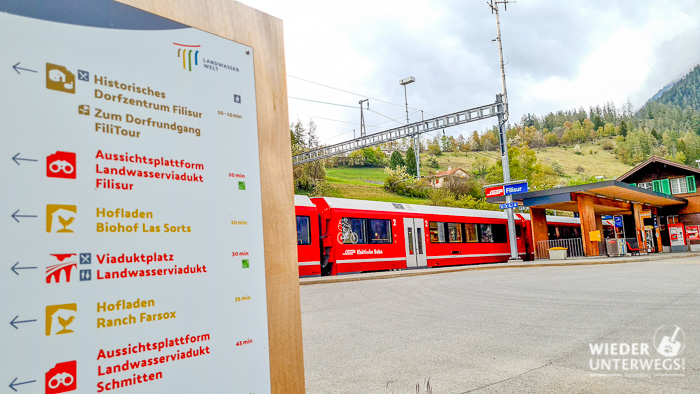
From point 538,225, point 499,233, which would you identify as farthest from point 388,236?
point 538,225

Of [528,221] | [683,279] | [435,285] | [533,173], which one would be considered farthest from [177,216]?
[533,173]

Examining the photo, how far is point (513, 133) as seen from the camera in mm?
161625

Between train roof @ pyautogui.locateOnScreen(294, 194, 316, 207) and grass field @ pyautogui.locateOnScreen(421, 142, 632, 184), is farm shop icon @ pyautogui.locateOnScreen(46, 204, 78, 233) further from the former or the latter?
grass field @ pyautogui.locateOnScreen(421, 142, 632, 184)

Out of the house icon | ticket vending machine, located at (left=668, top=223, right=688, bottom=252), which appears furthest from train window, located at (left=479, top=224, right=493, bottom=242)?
the house icon

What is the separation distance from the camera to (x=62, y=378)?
4.96ft

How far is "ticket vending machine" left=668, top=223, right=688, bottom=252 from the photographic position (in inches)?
1244

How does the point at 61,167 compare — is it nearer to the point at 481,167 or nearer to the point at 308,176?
the point at 308,176

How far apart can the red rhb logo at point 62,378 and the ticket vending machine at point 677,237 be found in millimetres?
37740

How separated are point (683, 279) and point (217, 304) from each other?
39.5 ft

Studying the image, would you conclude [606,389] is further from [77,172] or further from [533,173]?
[533,173]

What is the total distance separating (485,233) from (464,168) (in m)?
75.2

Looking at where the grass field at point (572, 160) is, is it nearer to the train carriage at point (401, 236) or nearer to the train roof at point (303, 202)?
the train carriage at point (401, 236)

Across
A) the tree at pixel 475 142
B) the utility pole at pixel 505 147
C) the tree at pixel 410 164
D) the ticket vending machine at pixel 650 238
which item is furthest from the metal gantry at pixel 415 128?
the tree at pixel 475 142

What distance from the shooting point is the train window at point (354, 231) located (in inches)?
693
